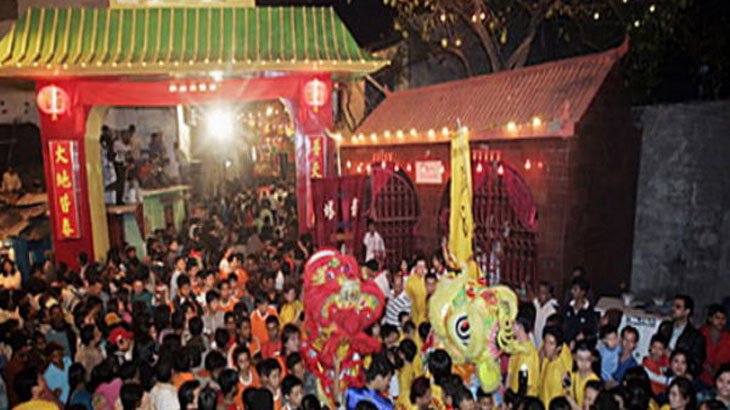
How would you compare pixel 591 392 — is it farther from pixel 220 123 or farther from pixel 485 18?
pixel 220 123

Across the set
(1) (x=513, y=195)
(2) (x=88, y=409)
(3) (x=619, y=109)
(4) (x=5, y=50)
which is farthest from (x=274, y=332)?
(4) (x=5, y=50)

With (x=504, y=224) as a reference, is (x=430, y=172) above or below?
above

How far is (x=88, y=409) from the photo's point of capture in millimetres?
5242

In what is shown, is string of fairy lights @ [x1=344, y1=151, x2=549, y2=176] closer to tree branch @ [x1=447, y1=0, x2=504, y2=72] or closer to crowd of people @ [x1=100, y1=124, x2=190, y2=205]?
tree branch @ [x1=447, y1=0, x2=504, y2=72]

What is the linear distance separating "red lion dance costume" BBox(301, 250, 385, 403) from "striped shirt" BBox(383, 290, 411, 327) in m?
1.91

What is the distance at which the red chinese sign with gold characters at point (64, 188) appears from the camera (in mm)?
11344

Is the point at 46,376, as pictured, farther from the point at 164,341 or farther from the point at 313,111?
the point at 313,111

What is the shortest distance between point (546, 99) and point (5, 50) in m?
10.2

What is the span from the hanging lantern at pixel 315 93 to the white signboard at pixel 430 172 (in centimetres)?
247

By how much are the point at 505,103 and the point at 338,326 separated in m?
6.29

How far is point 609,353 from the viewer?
5.83 meters

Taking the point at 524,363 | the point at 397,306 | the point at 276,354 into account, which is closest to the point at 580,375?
the point at 524,363

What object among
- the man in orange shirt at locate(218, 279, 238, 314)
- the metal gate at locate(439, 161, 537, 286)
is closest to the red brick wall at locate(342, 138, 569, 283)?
the metal gate at locate(439, 161, 537, 286)

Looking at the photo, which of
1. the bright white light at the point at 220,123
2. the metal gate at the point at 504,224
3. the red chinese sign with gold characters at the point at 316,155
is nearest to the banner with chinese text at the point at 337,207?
the red chinese sign with gold characters at the point at 316,155
